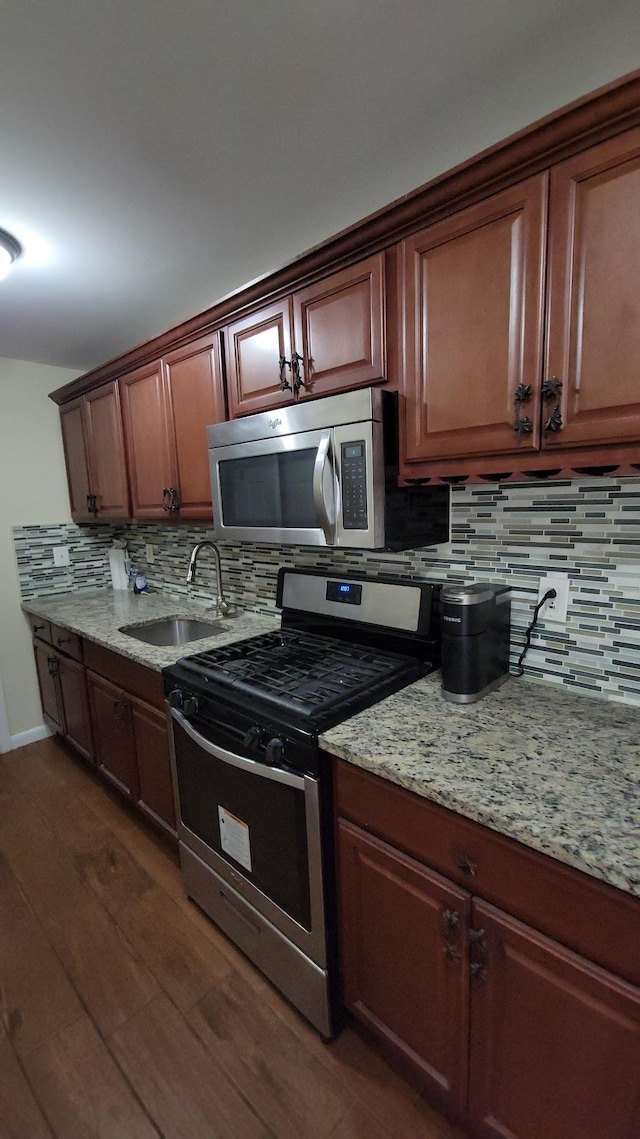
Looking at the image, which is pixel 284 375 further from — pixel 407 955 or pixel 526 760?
pixel 407 955

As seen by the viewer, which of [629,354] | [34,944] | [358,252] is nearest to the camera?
[629,354]

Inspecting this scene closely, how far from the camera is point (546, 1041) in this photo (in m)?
0.85

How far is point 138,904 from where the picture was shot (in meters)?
1.77

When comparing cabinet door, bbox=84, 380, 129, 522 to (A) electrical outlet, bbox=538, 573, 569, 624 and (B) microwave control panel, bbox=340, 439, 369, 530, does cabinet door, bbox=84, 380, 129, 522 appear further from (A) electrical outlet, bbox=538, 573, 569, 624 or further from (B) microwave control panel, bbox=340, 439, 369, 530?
(A) electrical outlet, bbox=538, 573, 569, 624

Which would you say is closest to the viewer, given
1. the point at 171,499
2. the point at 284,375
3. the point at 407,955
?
the point at 407,955

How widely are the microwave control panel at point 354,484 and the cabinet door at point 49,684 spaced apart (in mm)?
2055

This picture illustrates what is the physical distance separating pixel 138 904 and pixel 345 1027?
2.85ft

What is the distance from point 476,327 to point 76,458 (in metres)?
2.51

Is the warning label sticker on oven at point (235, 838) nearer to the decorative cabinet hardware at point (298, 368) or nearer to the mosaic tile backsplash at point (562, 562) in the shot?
the mosaic tile backsplash at point (562, 562)

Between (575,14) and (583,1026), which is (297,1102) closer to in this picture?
(583,1026)

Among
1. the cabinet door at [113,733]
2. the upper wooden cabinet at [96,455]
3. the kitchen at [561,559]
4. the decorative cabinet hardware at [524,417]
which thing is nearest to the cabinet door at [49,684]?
the cabinet door at [113,733]

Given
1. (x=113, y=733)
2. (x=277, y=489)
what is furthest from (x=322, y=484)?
(x=113, y=733)

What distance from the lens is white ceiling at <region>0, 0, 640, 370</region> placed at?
885 mm

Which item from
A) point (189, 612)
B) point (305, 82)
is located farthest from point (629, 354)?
point (189, 612)
